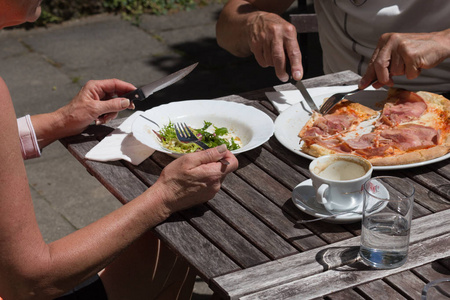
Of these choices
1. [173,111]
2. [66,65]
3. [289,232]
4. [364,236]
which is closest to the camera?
[364,236]

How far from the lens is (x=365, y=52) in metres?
2.94

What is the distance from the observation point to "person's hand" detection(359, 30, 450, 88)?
2.36m

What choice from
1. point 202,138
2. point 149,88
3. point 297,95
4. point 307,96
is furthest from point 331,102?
point 149,88

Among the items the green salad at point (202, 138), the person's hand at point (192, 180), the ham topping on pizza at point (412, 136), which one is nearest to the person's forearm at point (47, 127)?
the green salad at point (202, 138)

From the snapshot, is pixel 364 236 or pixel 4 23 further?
pixel 4 23

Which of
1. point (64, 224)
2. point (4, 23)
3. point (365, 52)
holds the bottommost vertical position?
point (64, 224)

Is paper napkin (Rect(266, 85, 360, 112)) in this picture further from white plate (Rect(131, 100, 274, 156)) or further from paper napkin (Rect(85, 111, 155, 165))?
paper napkin (Rect(85, 111, 155, 165))

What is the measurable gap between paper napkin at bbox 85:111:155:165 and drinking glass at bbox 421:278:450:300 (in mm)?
1044

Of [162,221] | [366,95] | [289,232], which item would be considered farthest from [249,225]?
[366,95]

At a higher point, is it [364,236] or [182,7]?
[364,236]

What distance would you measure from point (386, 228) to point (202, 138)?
77 cm

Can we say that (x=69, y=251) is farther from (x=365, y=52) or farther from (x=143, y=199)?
(x=365, y=52)

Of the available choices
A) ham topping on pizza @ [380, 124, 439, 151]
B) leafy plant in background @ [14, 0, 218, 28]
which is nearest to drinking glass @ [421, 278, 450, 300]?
ham topping on pizza @ [380, 124, 439, 151]

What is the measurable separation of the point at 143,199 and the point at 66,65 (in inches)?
166
